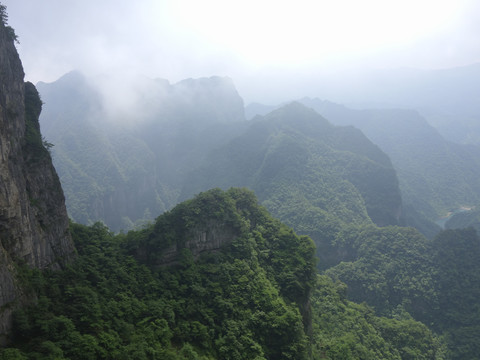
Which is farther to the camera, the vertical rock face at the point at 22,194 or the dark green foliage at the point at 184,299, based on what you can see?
the dark green foliage at the point at 184,299

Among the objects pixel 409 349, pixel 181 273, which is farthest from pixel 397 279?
pixel 181 273

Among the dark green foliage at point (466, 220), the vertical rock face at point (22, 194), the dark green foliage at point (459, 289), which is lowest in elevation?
the dark green foliage at point (459, 289)

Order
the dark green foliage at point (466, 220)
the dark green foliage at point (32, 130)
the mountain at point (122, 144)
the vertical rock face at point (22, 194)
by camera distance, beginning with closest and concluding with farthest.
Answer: the vertical rock face at point (22, 194) < the dark green foliage at point (32, 130) < the dark green foliage at point (466, 220) < the mountain at point (122, 144)

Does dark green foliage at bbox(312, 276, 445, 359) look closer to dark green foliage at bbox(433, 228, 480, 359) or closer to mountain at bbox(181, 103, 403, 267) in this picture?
dark green foliage at bbox(433, 228, 480, 359)

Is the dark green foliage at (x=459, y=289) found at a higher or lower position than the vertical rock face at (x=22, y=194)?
lower

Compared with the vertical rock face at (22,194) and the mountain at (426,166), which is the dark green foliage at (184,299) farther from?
the mountain at (426,166)

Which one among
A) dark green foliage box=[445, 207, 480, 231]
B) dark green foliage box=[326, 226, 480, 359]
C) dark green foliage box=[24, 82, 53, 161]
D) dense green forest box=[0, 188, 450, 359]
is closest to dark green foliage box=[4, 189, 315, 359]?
dense green forest box=[0, 188, 450, 359]

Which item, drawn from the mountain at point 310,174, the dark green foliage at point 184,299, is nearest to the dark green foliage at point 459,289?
the mountain at point 310,174

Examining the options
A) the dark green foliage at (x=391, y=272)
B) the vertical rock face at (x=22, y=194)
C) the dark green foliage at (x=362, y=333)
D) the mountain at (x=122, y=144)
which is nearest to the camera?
the vertical rock face at (x=22, y=194)

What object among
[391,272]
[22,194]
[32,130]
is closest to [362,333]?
[391,272]
